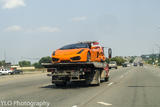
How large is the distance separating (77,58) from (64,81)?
1.49 meters

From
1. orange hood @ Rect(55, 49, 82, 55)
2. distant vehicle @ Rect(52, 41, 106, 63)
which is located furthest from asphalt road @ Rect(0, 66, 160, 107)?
orange hood @ Rect(55, 49, 82, 55)

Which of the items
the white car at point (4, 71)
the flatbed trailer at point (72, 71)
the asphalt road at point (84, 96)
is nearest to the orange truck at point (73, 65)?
the flatbed trailer at point (72, 71)

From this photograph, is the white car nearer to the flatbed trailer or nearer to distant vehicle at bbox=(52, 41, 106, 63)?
distant vehicle at bbox=(52, 41, 106, 63)

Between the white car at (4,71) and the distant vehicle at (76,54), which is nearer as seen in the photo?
the distant vehicle at (76,54)

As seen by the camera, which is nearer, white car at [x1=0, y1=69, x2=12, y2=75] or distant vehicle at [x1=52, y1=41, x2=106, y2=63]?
distant vehicle at [x1=52, y1=41, x2=106, y2=63]

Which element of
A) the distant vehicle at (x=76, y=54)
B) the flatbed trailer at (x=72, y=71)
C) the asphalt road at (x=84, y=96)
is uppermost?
the distant vehicle at (x=76, y=54)

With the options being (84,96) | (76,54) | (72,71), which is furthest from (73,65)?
(84,96)

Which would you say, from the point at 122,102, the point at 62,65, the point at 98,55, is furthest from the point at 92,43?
the point at 122,102

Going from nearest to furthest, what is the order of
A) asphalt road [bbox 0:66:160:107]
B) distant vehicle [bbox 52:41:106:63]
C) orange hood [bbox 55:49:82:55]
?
1. asphalt road [bbox 0:66:160:107]
2. distant vehicle [bbox 52:41:106:63]
3. orange hood [bbox 55:49:82:55]

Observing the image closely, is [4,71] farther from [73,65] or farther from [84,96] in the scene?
[84,96]

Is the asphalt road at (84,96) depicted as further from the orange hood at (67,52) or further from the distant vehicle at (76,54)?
the orange hood at (67,52)

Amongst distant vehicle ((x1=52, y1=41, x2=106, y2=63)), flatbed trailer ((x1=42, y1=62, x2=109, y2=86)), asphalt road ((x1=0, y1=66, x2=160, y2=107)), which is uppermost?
distant vehicle ((x1=52, y1=41, x2=106, y2=63))

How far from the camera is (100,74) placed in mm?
17516

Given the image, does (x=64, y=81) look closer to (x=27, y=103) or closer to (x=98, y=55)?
(x=98, y=55)
